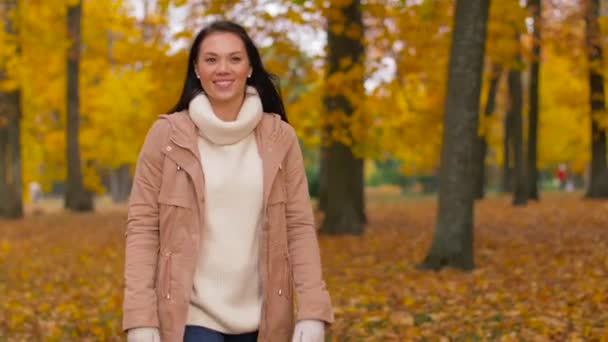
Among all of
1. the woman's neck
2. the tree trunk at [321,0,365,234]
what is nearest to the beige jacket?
the woman's neck

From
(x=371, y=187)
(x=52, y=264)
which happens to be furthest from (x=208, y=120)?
(x=371, y=187)

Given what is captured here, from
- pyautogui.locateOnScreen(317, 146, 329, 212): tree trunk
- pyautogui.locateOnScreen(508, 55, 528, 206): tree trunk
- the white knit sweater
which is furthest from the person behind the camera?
pyautogui.locateOnScreen(508, 55, 528, 206): tree trunk

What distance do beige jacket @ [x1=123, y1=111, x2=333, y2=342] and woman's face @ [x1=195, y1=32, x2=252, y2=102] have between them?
14 centimetres

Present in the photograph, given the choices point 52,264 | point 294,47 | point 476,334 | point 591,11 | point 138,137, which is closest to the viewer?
point 476,334

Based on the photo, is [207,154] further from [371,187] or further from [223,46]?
[371,187]

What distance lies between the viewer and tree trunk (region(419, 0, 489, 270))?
33.5 feet

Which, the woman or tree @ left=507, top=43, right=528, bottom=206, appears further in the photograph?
tree @ left=507, top=43, right=528, bottom=206

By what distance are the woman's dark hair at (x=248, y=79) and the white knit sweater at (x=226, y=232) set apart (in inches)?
7.8

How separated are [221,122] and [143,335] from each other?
30.2 inches

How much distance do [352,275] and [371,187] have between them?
2409 inches

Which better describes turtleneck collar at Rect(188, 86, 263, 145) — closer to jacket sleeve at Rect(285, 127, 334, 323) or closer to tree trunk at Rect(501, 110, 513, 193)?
jacket sleeve at Rect(285, 127, 334, 323)

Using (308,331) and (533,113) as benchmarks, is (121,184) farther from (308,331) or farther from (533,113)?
(308,331)

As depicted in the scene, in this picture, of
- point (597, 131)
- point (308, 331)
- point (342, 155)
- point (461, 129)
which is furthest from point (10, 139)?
point (308, 331)

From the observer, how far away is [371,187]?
7156cm
